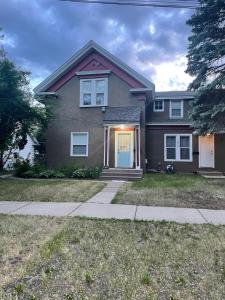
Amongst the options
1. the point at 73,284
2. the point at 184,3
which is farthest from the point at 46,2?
the point at 73,284

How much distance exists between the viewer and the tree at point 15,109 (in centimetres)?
1298

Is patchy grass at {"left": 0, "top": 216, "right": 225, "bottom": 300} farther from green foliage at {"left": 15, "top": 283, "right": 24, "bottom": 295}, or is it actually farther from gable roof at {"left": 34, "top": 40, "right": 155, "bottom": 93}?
gable roof at {"left": 34, "top": 40, "right": 155, "bottom": 93}

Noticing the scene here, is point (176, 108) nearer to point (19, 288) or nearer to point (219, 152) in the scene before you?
point (219, 152)

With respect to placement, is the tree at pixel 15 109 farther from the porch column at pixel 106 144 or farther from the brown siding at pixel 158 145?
the brown siding at pixel 158 145

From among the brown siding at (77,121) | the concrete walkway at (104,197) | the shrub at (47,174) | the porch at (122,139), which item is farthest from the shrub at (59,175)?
the concrete walkway at (104,197)

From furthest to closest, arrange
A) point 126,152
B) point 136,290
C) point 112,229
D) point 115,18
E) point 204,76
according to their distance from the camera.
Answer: point 126,152 < point 204,76 < point 115,18 < point 112,229 < point 136,290

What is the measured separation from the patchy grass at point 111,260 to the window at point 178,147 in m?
12.8

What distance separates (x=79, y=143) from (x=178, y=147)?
650 centimetres

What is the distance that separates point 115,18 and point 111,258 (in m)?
11.2

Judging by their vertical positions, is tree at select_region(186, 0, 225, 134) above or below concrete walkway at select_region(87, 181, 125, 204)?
above

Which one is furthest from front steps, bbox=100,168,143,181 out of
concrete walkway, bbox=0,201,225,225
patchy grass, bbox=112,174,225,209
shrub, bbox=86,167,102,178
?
concrete walkway, bbox=0,201,225,225

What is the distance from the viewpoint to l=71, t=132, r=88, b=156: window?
1717 centimetres

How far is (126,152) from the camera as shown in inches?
667

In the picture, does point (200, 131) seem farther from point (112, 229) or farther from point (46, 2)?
point (112, 229)
